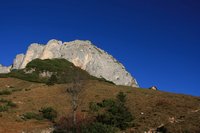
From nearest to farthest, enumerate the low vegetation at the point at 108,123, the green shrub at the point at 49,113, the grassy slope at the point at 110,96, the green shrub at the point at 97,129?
1. the green shrub at the point at 97,129
2. the low vegetation at the point at 108,123
3. the grassy slope at the point at 110,96
4. the green shrub at the point at 49,113

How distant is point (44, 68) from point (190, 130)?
9755 cm

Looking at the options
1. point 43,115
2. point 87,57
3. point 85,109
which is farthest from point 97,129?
point 87,57

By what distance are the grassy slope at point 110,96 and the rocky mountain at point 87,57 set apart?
96.9 meters

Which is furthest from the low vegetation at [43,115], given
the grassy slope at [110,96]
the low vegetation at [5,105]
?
the low vegetation at [5,105]

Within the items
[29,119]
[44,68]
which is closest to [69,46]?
[44,68]

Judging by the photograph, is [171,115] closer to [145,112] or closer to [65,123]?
[145,112]

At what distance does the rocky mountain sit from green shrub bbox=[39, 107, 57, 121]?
372ft

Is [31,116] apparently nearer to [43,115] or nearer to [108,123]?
[43,115]

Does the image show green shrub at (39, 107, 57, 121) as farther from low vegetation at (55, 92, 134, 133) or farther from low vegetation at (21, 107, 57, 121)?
low vegetation at (55, 92, 134, 133)

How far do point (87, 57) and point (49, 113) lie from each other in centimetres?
12281

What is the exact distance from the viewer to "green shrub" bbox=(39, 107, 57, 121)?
46700 millimetres

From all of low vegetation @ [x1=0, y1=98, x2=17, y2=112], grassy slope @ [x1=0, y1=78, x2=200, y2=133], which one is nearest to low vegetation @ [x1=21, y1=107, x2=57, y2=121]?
grassy slope @ [x1=0, y1=78, x2=200, y2=133]

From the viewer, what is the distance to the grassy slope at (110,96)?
124 ft

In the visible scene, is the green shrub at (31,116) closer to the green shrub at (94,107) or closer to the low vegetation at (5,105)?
the low vegetation at (5,105)
